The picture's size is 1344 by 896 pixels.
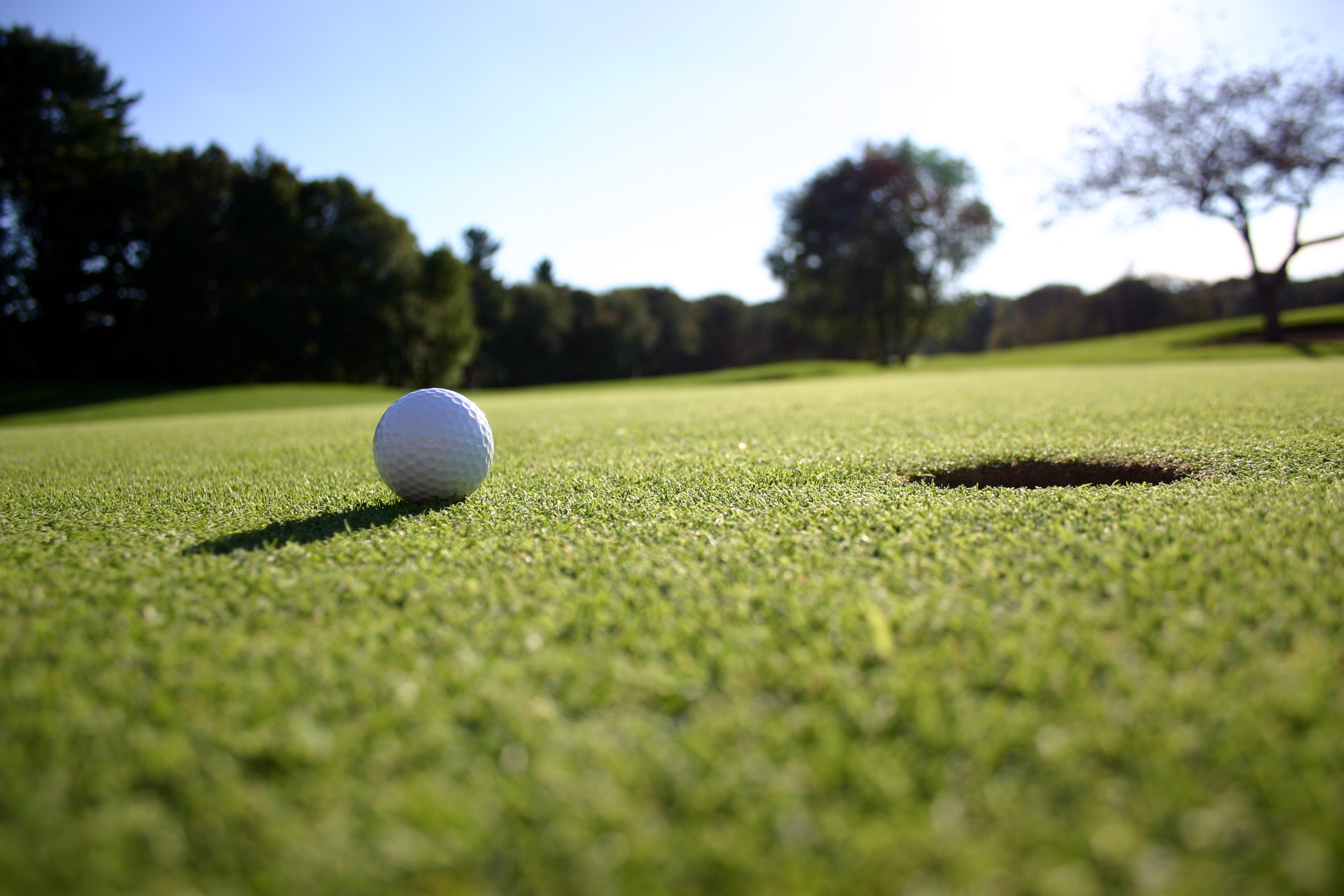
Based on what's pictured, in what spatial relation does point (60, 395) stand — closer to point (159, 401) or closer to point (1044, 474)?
point (159, 401)

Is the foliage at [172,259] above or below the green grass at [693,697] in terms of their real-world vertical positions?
above

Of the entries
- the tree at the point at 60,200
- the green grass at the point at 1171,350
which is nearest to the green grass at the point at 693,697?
the green grass at the point at 1171,350

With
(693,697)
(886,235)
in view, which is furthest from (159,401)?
(886,235)

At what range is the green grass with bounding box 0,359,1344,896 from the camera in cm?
80

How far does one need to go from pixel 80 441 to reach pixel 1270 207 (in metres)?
32.6

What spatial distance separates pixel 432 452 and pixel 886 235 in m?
32.3

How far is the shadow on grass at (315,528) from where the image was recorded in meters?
2.03

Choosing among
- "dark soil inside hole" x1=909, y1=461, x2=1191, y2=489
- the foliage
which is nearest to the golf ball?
"dark soil inside hole" x1=909, y1=461, x2=1191, y2=489

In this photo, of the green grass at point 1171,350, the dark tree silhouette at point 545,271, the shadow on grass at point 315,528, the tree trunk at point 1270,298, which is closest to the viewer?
the shadow on grass at point 315,528

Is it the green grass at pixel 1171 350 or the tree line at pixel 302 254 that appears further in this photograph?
the tree line at pixel 302 254

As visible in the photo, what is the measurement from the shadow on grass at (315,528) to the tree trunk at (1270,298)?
30.0 meters

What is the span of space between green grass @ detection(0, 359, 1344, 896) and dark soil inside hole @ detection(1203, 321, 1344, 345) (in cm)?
2811

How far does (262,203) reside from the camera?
92.7 ft

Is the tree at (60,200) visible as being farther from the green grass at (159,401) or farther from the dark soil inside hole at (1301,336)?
the dark soil inside hole at (1301,336)
